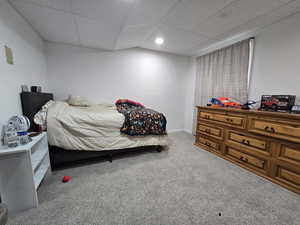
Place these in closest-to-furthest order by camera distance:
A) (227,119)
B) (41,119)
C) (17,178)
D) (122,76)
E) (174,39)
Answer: (17,178)
(41,119)
(227,119)
(174,39)
(122,76)

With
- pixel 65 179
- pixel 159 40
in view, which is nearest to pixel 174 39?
pixel 159 40

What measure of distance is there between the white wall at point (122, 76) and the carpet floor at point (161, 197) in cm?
182

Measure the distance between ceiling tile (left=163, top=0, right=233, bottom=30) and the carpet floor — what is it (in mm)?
2188

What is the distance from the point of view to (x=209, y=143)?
7.77ft

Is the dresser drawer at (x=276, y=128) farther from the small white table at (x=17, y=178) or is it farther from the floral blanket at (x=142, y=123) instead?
the small white table at (x=17, y=178)

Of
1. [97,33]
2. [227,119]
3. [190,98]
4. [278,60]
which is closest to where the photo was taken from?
[278,60]

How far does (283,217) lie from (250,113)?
1.15m

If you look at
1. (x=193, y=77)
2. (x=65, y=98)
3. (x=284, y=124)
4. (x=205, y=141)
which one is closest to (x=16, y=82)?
(x=65, y=98)

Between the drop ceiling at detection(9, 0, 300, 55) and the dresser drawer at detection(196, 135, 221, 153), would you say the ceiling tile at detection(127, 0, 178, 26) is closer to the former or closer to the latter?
the drop ceiling at detection(9, 0, 300, 55)

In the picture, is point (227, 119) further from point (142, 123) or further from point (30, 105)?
point (30, 105)

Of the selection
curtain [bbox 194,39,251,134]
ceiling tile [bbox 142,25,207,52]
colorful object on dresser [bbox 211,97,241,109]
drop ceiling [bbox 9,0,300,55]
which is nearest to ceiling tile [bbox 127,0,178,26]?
drop ceiling [bbox 9,0,300,55]

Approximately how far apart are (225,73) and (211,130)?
4.23ft

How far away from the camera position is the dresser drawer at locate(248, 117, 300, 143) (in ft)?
4.46

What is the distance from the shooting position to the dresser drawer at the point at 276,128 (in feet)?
4.46
